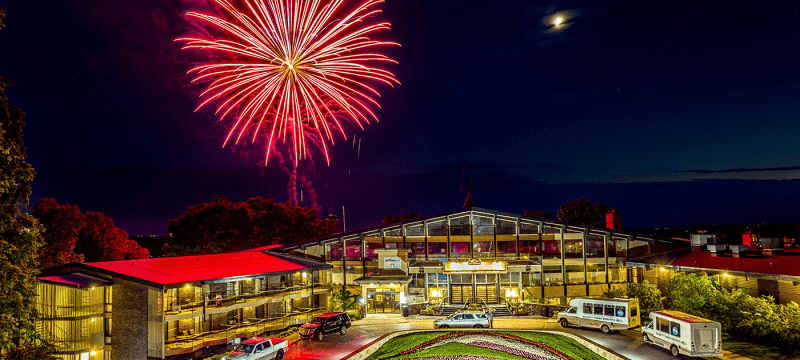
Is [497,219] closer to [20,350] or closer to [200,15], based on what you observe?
[200,15]

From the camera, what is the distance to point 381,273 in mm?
42781

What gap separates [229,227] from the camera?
67.6 meters

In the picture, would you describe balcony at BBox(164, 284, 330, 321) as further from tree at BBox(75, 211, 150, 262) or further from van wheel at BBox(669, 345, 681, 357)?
tree at BBox(75, 211, 150, 262)

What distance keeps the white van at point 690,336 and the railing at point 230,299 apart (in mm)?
26865

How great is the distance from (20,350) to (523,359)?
75.9ft

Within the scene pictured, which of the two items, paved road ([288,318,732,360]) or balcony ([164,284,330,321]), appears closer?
paved road ([288,318,732,360])

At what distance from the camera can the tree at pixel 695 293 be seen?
100 ft

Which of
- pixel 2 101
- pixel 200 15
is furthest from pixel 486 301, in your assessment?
pixel 2 101

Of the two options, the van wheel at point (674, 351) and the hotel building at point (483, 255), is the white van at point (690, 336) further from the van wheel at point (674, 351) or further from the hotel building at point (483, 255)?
the hotel building at point (483, 255)

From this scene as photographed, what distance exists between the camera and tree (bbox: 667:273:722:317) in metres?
30.6

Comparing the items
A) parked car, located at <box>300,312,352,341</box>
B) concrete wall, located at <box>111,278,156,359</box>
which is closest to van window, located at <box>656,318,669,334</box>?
parked car, located at <box>300,312,352,341</box>

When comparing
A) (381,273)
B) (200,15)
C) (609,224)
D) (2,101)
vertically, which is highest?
(200,15)

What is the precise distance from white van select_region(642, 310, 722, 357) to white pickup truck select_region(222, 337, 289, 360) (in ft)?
71.8

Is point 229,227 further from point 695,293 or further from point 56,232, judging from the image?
point 695,293
